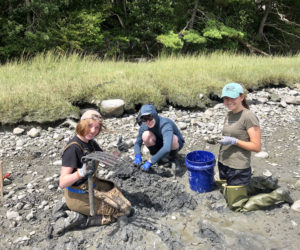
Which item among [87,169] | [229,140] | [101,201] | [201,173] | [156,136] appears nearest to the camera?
[87,169]

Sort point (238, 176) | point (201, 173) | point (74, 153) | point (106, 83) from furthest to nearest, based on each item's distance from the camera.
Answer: point (106, 83)
point (201, 173)
point (238, 176)
point (74, 153)

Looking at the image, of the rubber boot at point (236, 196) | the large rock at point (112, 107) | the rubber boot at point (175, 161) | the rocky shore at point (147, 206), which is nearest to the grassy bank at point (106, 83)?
the large rock at point (112, 107)

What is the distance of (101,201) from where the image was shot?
2.74 metres

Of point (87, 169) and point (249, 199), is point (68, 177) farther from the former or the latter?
point (249, 199)

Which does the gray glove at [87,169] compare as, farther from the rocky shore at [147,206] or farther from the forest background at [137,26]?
the forest background at [137,26]

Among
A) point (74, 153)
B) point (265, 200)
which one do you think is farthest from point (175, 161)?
point (74, 153)

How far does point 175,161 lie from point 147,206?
1070 millimetres

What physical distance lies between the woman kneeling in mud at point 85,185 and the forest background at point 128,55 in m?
2.95

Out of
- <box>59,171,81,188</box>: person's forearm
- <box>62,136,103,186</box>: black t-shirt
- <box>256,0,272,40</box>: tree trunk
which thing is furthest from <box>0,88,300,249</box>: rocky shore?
<box>256,0,272,40</box>: tree trunk

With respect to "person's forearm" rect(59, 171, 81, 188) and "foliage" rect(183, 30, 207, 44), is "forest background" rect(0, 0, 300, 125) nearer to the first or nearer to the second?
"foliage" rect(183, 30, 207, 44)

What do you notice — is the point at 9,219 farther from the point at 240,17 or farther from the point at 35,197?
the point at 240,17

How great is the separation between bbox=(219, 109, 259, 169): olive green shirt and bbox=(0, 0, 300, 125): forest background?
3.23 meters

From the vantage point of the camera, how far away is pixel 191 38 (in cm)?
1399

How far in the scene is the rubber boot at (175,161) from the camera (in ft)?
12.7
